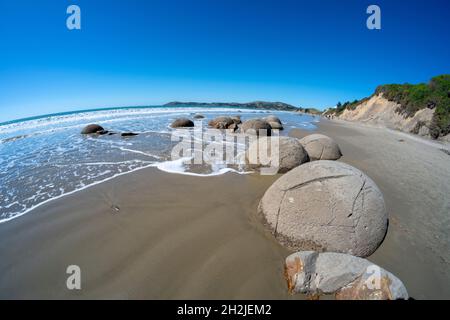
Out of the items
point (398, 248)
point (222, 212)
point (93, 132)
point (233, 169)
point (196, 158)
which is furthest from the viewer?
point (93, 132)

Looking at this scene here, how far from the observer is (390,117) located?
24.8 meters

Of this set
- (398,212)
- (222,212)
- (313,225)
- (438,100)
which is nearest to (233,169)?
(222,212)

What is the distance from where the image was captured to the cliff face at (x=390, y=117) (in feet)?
59.4

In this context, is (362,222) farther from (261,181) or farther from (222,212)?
(261,181)

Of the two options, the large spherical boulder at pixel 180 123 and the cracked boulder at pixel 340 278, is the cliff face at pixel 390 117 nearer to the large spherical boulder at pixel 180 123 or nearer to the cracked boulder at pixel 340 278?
the cracked boulder at pixel 340 278

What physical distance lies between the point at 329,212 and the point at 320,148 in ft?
18.5

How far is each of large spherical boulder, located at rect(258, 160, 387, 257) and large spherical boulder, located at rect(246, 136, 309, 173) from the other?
2758mm

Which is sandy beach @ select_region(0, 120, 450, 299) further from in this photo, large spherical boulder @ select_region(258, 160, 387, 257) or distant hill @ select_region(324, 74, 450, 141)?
distant hill @ select_region(324, 74, 450, 141)

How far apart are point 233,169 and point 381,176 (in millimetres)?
4784

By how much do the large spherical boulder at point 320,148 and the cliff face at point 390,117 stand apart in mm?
13312

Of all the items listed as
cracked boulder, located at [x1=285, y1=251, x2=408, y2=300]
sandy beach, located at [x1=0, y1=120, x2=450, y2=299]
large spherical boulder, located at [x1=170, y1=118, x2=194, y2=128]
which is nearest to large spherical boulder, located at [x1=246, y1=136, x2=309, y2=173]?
sandy beach, located at [x1=0, y1=120, x2=450, y2=299]

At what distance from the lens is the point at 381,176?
6336 millimetres
